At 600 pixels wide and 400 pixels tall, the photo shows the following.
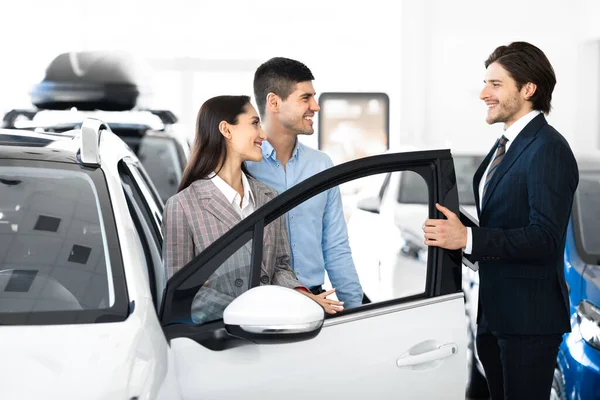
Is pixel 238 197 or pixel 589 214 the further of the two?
pixel 589 214

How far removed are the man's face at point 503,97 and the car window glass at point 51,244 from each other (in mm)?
1162

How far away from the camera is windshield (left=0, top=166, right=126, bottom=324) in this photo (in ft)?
7.42

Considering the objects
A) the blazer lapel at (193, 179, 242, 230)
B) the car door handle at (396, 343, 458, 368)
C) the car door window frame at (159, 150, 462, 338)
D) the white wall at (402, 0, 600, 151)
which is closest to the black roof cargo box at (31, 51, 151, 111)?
the blazer lapel at (193, 179, 242, 230)

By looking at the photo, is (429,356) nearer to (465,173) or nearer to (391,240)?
(391,240)

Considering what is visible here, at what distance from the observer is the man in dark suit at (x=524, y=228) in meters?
2.59

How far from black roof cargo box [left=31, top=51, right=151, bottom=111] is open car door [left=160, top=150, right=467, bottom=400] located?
13.7 feet

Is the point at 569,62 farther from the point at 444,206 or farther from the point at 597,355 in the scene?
the point at 444,206

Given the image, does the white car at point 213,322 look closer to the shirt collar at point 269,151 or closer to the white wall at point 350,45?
the shirt collar at point 269,151

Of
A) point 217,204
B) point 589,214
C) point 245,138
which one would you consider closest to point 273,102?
point 245,138

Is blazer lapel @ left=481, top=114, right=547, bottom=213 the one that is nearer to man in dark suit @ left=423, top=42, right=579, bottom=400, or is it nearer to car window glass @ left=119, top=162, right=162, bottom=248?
man in dark suit @ left=423, top=42, right=579, bottom=400

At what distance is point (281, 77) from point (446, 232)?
1.03 metres

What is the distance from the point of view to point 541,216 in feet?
8.51

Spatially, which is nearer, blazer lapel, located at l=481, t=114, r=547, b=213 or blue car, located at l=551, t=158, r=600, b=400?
blazer lapel, located at l=481, t=114, r=547, b=213

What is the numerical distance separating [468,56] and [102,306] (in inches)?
448
